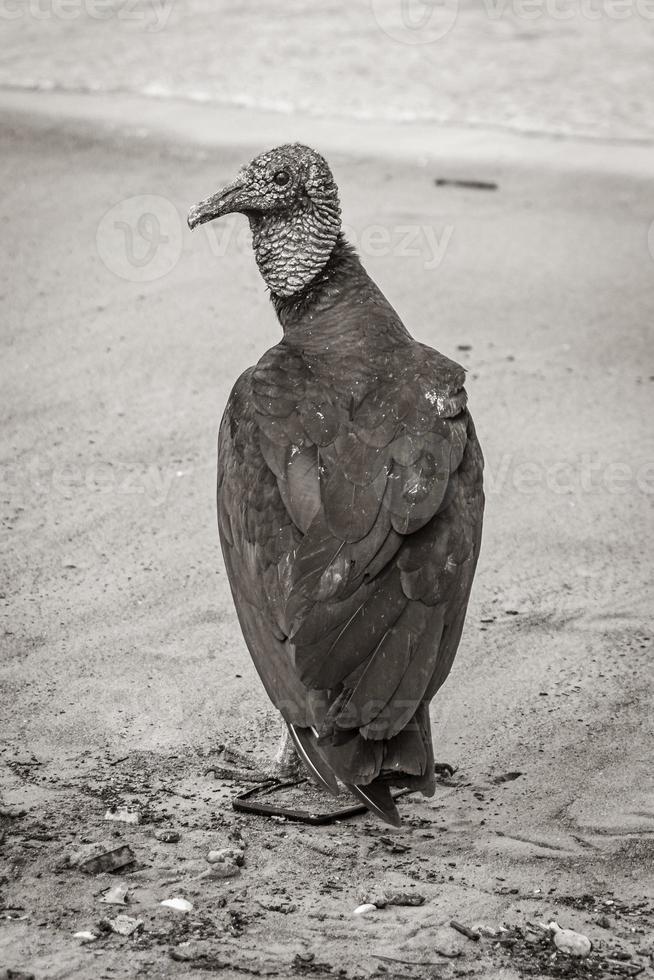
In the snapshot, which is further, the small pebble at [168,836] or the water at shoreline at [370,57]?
the water at shoreline at [370,57]

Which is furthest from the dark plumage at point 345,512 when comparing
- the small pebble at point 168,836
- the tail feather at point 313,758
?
the small pebble at point 168,836

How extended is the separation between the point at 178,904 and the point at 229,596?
1596 millimetres

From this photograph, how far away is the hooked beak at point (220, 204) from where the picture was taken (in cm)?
399

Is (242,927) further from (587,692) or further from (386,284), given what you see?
(386,284)

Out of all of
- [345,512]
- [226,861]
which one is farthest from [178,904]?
[345,512]

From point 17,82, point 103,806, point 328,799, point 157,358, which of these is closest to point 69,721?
point 103,806

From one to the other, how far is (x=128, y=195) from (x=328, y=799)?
549 centimetres

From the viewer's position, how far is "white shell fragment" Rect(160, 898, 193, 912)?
2982mm

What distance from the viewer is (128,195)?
8.14 metres

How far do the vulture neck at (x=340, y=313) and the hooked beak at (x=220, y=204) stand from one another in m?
0.32

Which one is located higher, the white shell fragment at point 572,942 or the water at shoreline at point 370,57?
the water at shoreline at point 370,57

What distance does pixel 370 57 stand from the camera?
40.7 feet

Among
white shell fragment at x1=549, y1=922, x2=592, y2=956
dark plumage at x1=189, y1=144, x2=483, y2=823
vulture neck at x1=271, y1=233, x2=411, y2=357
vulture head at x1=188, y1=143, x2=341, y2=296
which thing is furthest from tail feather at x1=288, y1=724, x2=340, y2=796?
vulture head at x1=188, y1=143, x2=341, y2=296

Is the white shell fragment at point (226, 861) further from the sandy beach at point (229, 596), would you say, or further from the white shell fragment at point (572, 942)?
the white shell fragment at point (572, 942)
